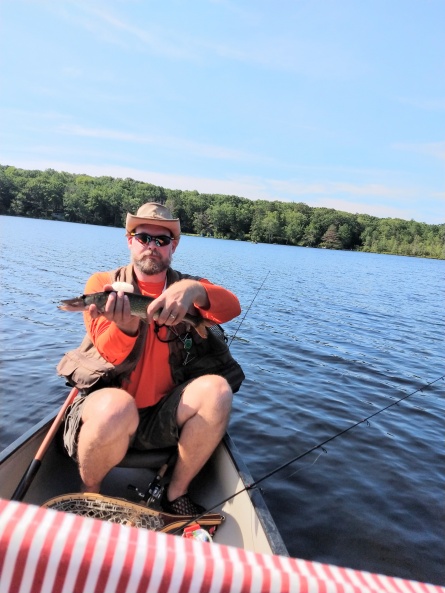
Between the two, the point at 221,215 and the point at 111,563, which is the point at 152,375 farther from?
the point at 221,215

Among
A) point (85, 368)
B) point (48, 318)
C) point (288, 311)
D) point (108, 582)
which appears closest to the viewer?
point (108, 582)

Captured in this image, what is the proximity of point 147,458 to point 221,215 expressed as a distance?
9864cm

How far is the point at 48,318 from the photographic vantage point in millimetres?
12117

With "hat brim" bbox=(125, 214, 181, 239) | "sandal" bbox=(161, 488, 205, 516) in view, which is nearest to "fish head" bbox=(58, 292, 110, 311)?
"hat brim" bbox=(125, 214, 181, 239)

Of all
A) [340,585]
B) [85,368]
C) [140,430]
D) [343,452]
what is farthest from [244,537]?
[343,452]

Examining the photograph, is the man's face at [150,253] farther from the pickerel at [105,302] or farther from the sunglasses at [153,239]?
the pickerel at [105,302]

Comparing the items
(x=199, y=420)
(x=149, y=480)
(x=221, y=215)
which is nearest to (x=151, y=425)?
(x=199, y=420)

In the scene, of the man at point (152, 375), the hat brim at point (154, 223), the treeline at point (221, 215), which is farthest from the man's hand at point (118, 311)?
the treeline at point (221, 215)

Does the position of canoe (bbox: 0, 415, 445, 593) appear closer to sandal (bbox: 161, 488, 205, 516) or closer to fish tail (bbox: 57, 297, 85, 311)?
fish tail (bbox: 57, 297, 85, 311)

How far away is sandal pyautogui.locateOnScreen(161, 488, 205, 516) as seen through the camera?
3301 mm

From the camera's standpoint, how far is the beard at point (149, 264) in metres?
3.59

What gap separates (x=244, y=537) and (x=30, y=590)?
2.31 m

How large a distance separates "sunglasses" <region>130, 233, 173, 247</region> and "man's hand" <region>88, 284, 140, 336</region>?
0.66 metres

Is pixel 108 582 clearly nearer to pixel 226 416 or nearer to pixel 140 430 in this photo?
pixel 226 416
